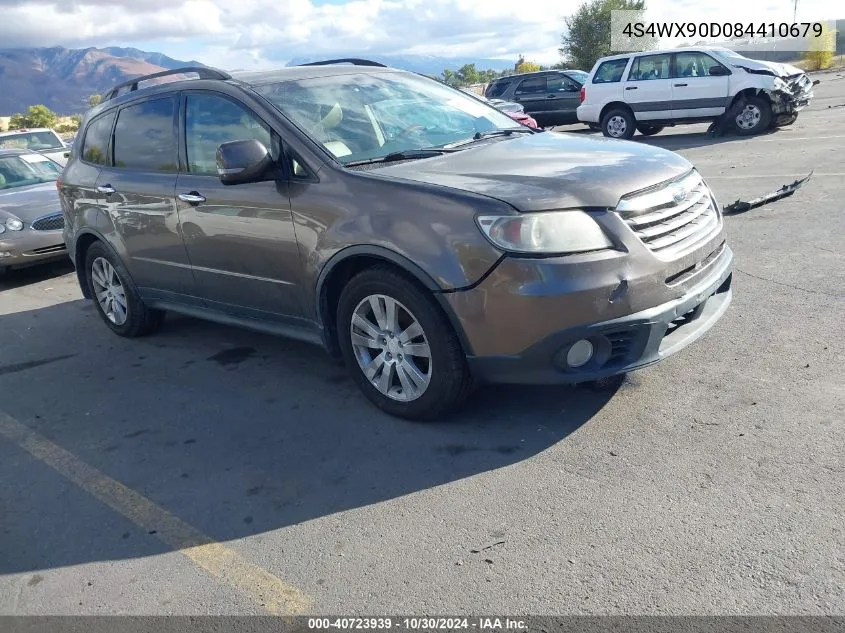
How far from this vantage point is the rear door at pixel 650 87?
51.7ft

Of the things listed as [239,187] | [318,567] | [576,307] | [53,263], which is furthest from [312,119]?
[53,263]

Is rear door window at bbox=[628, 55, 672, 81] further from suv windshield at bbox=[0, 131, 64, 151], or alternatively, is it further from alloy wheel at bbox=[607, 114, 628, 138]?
suv windshield at bbox=[0, 131, 64, 151]

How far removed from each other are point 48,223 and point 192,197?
16.5 ft

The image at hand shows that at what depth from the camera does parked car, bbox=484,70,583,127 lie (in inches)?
753

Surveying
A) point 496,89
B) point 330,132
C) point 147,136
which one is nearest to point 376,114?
point 330,132

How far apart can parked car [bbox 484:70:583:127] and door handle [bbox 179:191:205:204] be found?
609 inches

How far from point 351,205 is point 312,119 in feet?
2.46

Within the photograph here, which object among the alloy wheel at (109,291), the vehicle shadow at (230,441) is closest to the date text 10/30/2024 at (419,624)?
the vehicle shadow at (230,441)

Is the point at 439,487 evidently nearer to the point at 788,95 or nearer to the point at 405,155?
the point at 405,155

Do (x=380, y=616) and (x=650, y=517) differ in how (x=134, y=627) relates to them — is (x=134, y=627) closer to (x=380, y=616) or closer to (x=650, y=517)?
(x=380, y=616)

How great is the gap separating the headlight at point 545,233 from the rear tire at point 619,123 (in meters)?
13.6

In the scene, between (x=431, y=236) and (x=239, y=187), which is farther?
(x=239, y=187)

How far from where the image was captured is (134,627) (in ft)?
9.12

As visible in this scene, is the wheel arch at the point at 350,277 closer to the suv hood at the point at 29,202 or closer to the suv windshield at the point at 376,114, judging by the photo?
the suv windshield at the point at 376,114
